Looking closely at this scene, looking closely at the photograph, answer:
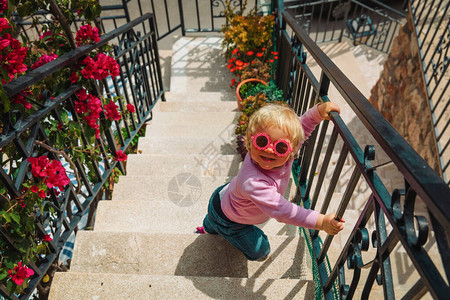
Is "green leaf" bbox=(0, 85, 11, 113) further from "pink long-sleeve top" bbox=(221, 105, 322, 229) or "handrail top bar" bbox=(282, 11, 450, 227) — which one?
"handrail top bar" bbox=(282, 11, 450, 227)

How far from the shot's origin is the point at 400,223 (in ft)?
2.43

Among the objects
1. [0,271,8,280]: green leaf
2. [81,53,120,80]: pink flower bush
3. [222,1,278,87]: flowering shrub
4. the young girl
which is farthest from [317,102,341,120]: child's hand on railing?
[222,1,278,87]: flowering shrub

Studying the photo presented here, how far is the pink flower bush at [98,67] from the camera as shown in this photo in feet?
6.30

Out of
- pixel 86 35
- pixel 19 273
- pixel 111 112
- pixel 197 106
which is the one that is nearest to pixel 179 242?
pixel 19 273

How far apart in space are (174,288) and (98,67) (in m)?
1.40

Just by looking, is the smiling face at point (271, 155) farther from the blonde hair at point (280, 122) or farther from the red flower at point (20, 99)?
the red flower at point (20, 99)

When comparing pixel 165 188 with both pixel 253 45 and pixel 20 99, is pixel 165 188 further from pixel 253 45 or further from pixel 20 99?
pixel 253 45

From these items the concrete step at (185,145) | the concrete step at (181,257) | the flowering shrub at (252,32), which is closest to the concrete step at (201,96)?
the flowering shrub at (252,32)

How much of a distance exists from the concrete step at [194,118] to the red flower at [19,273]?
227 cm

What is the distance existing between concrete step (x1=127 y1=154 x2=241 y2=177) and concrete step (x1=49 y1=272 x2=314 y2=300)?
1197mm

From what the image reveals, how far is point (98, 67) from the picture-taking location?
6.46ft

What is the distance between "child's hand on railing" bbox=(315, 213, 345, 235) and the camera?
1172mm

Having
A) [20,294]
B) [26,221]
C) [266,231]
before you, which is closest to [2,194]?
[26,221]

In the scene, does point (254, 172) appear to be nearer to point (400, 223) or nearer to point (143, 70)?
point (400, 223)
